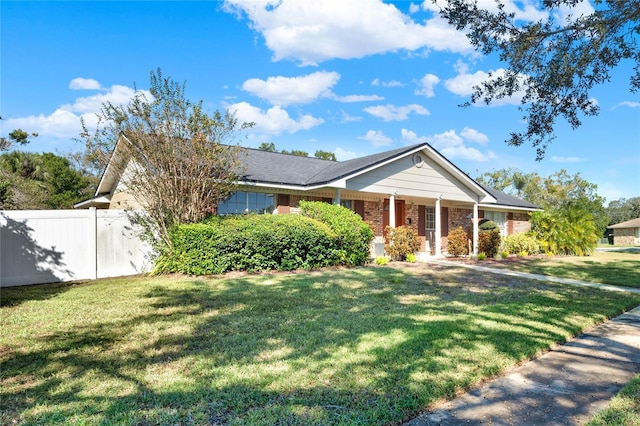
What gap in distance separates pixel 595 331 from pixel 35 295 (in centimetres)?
1062

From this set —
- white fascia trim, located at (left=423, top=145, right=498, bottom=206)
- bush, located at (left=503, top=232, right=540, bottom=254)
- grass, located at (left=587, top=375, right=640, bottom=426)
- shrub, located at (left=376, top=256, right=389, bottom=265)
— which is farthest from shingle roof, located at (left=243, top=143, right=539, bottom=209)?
grass, located at (left=587, top=375, right=640, bottom=426)

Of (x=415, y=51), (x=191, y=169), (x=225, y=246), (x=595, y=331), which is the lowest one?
(x=595, y=331)

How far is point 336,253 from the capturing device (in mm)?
12266

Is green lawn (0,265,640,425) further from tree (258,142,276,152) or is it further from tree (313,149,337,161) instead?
tree (313,149,337,161)

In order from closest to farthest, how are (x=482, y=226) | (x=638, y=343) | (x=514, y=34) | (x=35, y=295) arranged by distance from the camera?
(x=638, y=343) → (x=514, y=34) → (x=35, y=295) → (x=482, y=226)

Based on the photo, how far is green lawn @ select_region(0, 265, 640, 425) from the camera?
3.20m

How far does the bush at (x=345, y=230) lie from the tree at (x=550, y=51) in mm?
5663

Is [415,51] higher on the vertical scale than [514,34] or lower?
higher

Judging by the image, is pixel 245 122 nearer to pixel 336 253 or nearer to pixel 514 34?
pixel 336 253

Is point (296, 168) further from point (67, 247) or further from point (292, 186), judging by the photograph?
point (67, 247)

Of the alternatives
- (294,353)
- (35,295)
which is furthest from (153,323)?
(35,295)

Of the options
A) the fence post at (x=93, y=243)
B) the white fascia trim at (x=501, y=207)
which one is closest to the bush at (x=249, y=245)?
the fence post at (x=93, y=243)

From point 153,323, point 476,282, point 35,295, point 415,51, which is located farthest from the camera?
point 415,51

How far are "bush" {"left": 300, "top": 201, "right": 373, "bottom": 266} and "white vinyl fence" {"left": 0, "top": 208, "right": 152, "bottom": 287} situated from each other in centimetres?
537
